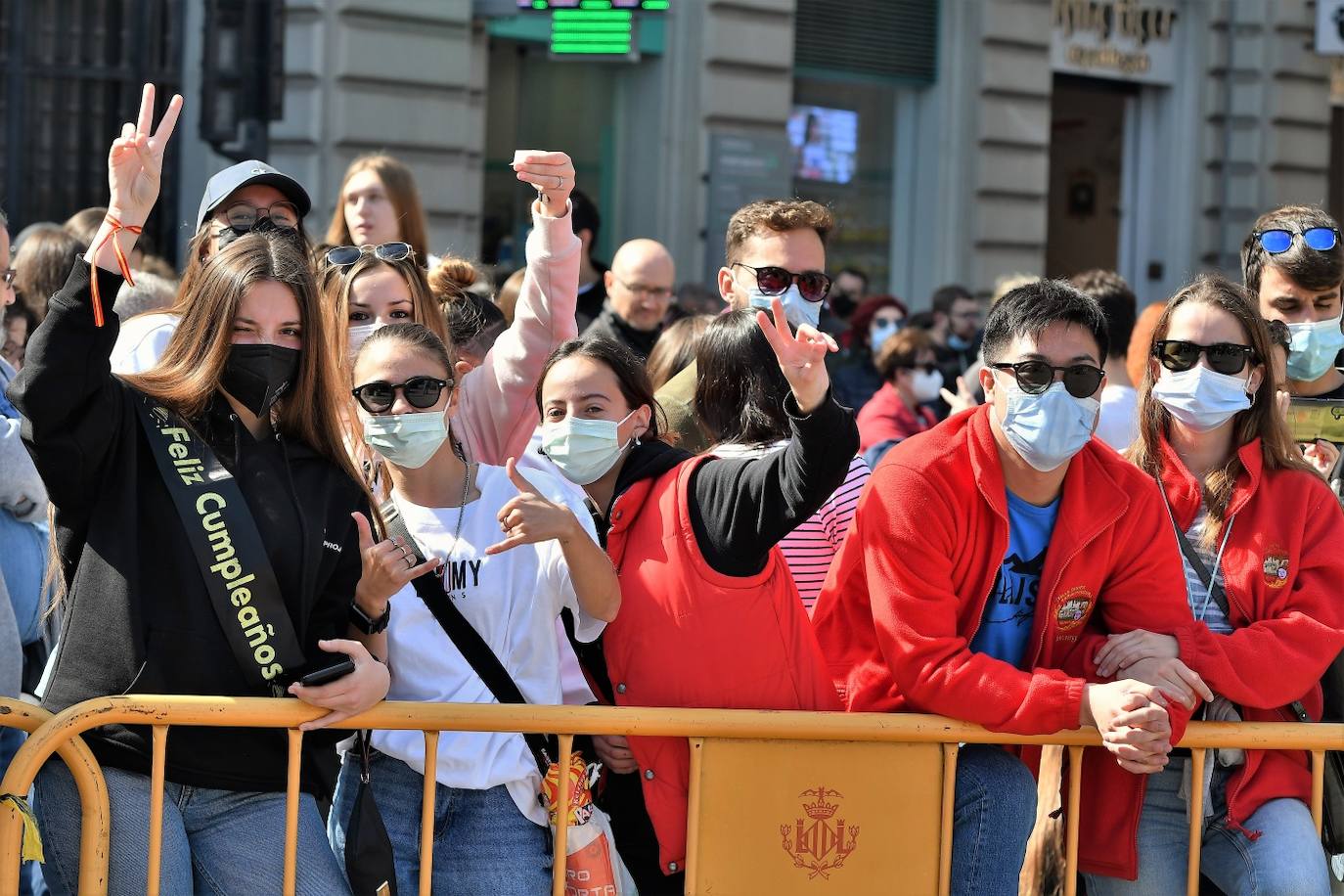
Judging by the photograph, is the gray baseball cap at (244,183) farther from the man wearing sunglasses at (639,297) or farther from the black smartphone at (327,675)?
the man wearing sunglasses at (639,297)

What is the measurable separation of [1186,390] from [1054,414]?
59cm

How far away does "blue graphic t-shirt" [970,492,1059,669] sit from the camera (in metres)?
3.88

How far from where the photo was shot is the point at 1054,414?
381cm

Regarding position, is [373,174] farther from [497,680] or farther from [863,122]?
[863,122]

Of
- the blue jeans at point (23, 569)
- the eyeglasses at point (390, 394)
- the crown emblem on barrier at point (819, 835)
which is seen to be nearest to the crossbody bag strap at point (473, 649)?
the eyeglasses at point (390, 394)

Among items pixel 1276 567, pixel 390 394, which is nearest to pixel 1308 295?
pixel 1276 567

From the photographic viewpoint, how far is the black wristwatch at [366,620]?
11.5 ft

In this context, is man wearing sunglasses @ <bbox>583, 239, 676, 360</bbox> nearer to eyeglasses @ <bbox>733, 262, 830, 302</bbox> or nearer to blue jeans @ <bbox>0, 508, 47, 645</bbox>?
eyeglasses @ <bbox>733, 262, 830, 302</bbox>

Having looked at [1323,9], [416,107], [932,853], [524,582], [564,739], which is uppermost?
[1323,9]

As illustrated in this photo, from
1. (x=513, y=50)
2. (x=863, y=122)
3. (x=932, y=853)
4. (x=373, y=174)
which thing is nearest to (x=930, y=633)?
(x=932, y=853)

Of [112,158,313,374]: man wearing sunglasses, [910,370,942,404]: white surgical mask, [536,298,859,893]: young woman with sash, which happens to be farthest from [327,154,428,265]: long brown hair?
[910,370,942,404]: white surgical mask

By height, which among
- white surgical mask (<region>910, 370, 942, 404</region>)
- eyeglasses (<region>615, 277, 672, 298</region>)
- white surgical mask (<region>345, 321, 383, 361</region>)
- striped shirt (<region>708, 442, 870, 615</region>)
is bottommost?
striped shirt (<region>708, 442, 870, 615</region>)

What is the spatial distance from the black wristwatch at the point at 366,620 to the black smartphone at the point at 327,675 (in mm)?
170

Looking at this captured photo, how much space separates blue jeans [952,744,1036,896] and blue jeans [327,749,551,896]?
925 mm
